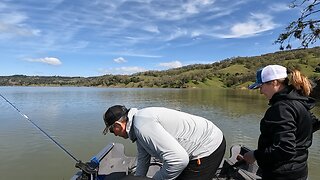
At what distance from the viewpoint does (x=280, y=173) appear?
8.16 ft

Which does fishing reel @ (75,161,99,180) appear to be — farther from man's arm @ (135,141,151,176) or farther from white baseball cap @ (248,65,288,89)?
white baseball cap @ (248,65,288,89)

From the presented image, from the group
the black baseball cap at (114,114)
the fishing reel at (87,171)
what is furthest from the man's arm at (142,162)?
the fishing reel at (87,171)

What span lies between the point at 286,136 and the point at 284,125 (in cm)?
9

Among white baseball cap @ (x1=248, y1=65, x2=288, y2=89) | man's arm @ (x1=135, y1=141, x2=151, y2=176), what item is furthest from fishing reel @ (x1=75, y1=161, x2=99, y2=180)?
white baseball cap @ (x1=248, y1=65, x2=288, y2=89)

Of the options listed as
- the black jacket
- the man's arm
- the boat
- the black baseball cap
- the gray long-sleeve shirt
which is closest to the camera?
the black jacket

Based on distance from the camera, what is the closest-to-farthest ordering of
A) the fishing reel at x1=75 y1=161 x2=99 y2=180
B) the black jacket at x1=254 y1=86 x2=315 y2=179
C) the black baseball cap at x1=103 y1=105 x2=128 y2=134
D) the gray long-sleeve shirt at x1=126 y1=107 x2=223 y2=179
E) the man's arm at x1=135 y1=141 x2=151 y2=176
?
the black jacket at x1=254 y1=86 x2=315 y2=179
the gray long-sleeve shirt at x1=126 y1=107 x2=223 y2=179
the black baseball cap at x1=103 y1=105 x2=128 y2=134
the man's arm at x1=135 y1=141 x2=151 y2=176
the fishing reel at x1=75 y1=161 x2=99 y2=180

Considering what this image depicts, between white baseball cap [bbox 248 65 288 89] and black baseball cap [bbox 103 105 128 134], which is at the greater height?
white baseball cap [bbox 248 65 288 89]

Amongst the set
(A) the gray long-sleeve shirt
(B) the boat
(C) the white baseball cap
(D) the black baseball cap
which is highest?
(C) the white baseball cap

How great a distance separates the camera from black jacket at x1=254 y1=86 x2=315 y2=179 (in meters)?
2.32

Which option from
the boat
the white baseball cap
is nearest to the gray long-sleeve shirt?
the white baseball cap

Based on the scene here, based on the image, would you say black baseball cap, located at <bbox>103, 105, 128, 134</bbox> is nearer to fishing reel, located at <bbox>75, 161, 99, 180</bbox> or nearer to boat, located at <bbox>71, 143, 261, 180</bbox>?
fishing reel, located at <bbox>75, 161, 99, 180</bbox>

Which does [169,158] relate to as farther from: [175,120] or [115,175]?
[115,175]

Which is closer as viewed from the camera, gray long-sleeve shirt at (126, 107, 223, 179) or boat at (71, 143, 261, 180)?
gray long-sleeve shirt at (126, 107, 223, 179)

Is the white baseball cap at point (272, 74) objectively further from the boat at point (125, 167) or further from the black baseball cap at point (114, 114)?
the boat at point (125, 167)
